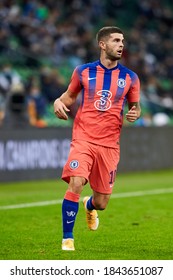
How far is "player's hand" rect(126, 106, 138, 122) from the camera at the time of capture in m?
10.3

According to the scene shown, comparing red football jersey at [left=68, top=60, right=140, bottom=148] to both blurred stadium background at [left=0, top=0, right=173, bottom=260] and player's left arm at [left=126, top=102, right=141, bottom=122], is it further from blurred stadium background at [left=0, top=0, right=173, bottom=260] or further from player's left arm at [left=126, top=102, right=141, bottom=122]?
blurred stadium background at [left=0, top=0, right=173, bottom=260]

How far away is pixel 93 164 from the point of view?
10375 millimetres

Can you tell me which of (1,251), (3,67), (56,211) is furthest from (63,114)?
(3,67)

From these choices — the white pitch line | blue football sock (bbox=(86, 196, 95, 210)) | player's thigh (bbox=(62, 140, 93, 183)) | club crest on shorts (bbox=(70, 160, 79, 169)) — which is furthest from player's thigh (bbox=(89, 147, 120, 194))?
the white pitch line

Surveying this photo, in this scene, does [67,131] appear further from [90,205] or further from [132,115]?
[132,115]

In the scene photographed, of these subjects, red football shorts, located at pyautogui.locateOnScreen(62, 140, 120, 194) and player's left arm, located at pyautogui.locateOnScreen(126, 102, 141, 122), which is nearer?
red football shorts, located at pyautogui.locateOnScreen(62, 140, 120, 194)

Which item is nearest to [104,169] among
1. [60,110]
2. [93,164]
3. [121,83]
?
[93,164]

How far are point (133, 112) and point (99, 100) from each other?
0.40 m

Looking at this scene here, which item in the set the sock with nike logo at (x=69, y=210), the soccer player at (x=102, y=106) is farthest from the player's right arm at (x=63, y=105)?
the sock with nike logo at (x=69, y=210)

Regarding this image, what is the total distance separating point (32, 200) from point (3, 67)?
7.35 m

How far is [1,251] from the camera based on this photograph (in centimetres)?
996

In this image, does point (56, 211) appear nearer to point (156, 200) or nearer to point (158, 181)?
point (156, 200)

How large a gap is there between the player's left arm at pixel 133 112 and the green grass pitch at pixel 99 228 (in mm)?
1461

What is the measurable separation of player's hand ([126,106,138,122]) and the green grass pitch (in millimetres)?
1450
